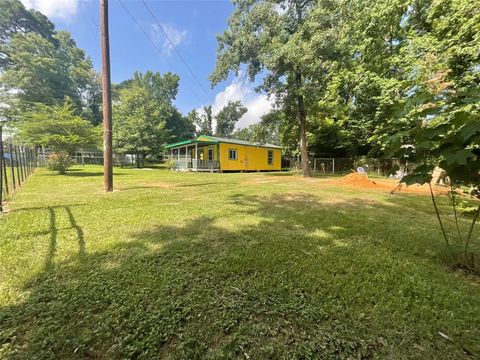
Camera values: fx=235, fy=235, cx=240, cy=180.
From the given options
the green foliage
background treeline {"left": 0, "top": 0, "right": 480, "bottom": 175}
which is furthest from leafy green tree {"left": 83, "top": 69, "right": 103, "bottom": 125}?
the green foliage

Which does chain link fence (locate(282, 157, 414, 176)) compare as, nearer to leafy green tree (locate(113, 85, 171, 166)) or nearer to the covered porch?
the covered porch

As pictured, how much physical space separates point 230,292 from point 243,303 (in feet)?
0.64

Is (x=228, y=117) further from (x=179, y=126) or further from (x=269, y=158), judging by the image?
(x=269, y=158)

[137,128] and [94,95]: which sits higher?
[94,95]

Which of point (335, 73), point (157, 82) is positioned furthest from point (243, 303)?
point (157, 82)

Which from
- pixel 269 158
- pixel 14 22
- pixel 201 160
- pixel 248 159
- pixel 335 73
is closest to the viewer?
pixel 335 73

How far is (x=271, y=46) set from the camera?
1249cm

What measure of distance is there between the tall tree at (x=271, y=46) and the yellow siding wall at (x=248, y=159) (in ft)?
23.4

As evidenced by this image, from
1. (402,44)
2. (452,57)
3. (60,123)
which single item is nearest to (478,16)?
(452,57)

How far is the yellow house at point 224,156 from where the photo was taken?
20266 millimetres

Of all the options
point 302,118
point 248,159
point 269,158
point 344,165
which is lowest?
point 344,165

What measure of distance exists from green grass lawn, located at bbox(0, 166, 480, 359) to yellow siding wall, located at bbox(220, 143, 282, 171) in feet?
55.5

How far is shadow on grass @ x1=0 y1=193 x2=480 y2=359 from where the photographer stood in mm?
1562

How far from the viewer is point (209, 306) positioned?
6.33 feet
